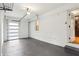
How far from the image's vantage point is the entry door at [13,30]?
10984 mm

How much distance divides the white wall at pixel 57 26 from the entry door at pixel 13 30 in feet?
13.1

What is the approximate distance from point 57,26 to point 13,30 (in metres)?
6.38

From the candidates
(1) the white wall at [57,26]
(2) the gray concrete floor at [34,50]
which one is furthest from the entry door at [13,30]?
(2) the gray concrete floor at [34,50]

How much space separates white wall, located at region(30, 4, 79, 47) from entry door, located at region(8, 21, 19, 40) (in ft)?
13.1

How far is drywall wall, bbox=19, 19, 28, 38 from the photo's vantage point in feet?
42.3

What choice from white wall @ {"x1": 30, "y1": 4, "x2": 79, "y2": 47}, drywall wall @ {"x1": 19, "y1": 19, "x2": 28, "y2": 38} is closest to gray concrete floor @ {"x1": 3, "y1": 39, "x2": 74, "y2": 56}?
white wall @ {"x1": 30, "y1": 4, "x2": 79, "y2": 47}

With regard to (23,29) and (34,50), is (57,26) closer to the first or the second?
(34,50)

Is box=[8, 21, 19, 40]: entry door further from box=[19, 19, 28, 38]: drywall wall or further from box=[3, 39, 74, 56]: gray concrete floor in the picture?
box=[3, 39, 74, 56]: gray concrete floor

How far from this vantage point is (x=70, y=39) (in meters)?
6.29

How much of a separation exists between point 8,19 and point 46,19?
447 cm

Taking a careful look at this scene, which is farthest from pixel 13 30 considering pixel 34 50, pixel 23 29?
pixel 34 50

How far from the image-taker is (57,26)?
7.25 meters

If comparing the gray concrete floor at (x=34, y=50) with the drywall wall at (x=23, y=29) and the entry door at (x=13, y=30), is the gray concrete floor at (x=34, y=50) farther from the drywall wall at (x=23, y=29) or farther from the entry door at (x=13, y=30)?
the drywall wall at (x=23, y=29)

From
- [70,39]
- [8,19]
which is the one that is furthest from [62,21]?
[8,19]
